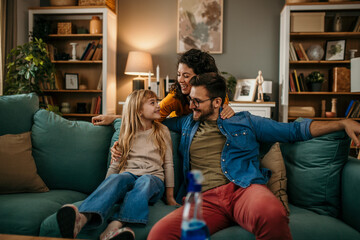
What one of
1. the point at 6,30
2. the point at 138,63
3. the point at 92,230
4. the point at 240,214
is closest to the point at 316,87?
the point at 138,63

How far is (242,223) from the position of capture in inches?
50.8

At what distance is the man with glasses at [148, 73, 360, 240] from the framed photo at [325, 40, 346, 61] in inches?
112

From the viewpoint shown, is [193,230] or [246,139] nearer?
[193,230]

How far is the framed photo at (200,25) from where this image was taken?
4.27 meters

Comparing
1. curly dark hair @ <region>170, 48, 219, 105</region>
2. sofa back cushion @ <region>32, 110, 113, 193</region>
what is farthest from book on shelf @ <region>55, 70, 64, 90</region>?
curly dark hair @ <region>170, 48, 219, 105</region>

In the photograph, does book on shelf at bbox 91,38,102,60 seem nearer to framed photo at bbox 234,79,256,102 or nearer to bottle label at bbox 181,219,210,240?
framed photo at bbox 234,79,256,102

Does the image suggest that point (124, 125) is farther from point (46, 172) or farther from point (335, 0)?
point (335, 0)

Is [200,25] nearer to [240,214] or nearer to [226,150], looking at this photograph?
[226,150]

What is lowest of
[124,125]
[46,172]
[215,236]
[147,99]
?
[215,236]

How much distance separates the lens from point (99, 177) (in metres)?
1.84

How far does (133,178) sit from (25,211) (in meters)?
0.55

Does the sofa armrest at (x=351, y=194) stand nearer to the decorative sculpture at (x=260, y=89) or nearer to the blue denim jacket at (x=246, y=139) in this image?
the blue denim jacket at (x=246, y=139)

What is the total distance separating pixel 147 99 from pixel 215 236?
91cm

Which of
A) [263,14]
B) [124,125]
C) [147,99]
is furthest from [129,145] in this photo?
[263,14]
